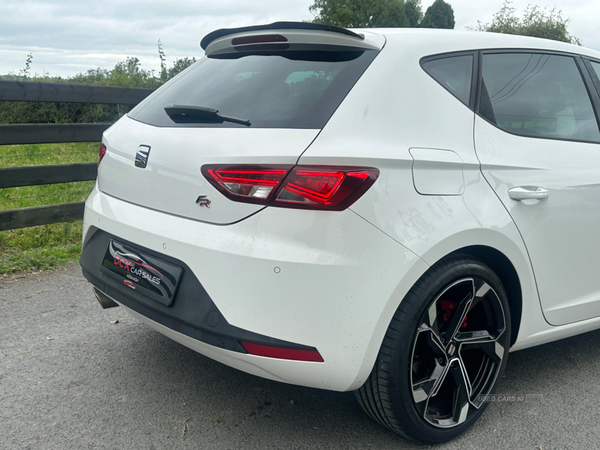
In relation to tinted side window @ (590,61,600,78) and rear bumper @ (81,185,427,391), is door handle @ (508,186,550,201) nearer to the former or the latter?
rear bumper @ (81,185,427,391)

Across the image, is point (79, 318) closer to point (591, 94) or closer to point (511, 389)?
point (511, 389)

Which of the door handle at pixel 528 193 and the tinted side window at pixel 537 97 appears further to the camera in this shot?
the tinted side window at pixel 537 97

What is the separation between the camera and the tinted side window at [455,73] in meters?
2.29

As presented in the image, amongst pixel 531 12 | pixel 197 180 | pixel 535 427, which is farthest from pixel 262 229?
pixel 531 12

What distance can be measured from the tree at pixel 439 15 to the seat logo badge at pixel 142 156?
61.8m

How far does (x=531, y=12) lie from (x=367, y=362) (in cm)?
4856

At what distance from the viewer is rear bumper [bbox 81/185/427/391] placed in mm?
1874

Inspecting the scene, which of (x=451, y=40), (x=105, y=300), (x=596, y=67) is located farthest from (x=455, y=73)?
(x=105, y=300)

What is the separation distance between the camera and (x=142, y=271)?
7.24ft

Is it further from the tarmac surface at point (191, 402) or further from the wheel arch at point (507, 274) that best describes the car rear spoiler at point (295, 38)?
the tarmac surface at point (191, 402)

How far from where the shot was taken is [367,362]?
1979mm

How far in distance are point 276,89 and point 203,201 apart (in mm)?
540

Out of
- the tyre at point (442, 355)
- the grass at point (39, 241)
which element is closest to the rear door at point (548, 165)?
the tyre at point (442, 355)

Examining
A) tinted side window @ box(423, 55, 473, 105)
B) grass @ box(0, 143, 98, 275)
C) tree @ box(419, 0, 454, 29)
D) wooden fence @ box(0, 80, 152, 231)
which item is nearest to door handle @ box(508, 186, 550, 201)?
tinted side window @ box(423, 55, 473, 105)
